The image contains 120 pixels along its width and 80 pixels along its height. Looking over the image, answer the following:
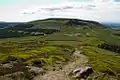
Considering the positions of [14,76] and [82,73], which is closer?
[14,76]

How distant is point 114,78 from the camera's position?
104312 mm

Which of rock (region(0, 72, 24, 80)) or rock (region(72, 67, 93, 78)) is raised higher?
rock (region(0, 72, 24, 80))

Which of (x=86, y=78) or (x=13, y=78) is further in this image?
(x=86, y=78)

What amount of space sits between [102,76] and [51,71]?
20.7 meters

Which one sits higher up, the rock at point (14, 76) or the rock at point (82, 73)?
the rock at point (14, 76)

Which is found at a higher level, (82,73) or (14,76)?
(14,76)

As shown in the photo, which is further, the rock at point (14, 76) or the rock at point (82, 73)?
the rock at point (82, 73)

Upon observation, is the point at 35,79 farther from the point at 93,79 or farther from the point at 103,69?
the point at 103,69

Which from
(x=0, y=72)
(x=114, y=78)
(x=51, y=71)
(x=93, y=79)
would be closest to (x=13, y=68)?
(x=0, y=72)

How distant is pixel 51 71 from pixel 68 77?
11353 mm

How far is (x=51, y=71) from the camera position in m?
111

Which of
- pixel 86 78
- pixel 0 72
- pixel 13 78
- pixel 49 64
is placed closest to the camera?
pixel 13 78

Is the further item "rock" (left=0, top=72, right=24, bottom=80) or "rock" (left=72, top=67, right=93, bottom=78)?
"rock" (left=72, top=67, right=93, bottom=78)

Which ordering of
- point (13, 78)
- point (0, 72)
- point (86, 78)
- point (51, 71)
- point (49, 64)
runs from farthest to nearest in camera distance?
point (49, 64) → point (51, 71) → point (86, 78) → point (0, 72) → point (13, 78)
